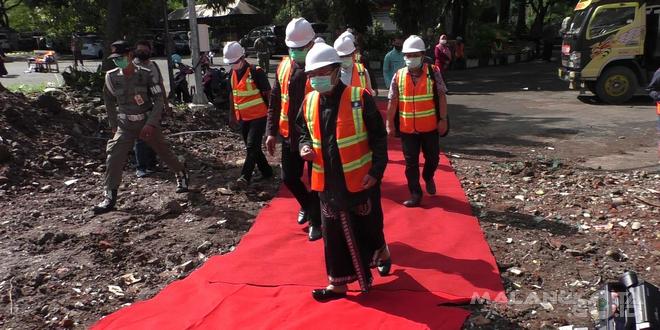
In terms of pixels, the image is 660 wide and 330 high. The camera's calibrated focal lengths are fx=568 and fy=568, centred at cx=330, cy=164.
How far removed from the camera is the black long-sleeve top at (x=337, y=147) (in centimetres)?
358

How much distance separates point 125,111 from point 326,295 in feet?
11.1

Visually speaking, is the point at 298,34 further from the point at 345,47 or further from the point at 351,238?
the point at 351,238

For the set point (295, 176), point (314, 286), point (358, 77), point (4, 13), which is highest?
point (4, 13)

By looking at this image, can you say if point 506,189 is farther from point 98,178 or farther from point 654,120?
point 654,120

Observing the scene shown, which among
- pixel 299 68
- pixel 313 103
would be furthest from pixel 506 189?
pixel 313 103

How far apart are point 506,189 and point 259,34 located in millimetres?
24645

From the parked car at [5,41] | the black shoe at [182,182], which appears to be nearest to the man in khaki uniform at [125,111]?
the black shoe at [182,182]

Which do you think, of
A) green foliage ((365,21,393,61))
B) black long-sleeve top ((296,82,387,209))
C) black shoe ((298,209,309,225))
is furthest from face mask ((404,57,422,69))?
green foliage ((365,21,393,61))

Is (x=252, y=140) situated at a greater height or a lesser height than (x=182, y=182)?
greater

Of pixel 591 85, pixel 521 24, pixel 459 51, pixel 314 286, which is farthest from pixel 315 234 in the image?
pixel 521 24

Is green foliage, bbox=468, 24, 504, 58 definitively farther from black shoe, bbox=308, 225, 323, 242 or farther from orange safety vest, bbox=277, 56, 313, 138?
black shoe, bbox=308, 225, 323, 242

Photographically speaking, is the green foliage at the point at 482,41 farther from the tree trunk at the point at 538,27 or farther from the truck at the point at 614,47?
the truck at the point at 614,47

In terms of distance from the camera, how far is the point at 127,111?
6008 mm

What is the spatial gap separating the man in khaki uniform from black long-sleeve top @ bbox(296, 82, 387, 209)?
116 inches
